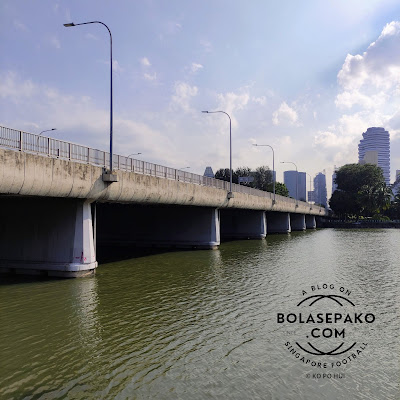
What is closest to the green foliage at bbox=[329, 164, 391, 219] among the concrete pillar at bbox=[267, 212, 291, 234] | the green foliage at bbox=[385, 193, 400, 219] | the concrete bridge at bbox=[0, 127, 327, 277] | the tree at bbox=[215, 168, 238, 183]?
the green foliage at bbox=[385, 193, 400, 219]

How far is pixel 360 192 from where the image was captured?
119375 mm

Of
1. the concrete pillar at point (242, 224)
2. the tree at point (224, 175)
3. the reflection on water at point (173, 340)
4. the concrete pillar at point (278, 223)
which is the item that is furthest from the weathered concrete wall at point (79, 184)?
the tree at point (224, 175)

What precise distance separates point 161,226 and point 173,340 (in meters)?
29.8

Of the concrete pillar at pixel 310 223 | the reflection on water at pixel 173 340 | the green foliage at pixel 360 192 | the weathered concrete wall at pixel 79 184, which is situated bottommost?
the reflection on water at pixel 173 340

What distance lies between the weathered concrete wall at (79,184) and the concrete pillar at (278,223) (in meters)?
41.2

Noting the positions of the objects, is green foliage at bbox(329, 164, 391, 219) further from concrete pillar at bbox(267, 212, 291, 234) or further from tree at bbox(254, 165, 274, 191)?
concrete pillar at bbox(267, 212, 291, 234)

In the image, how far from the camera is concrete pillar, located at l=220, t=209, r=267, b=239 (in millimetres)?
57562

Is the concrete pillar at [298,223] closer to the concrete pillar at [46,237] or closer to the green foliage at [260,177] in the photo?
the green foliage at [260,177]

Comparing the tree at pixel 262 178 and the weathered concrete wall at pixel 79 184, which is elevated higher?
the tree at pixel 262 178

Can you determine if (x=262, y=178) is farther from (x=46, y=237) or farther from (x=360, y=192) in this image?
(x=46, y=237)

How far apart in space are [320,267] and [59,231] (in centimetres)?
1822

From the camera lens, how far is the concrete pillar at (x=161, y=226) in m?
40.4

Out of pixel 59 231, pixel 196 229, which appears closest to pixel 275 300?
pixel 59 231

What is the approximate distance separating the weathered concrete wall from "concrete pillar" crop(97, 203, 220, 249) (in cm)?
422
